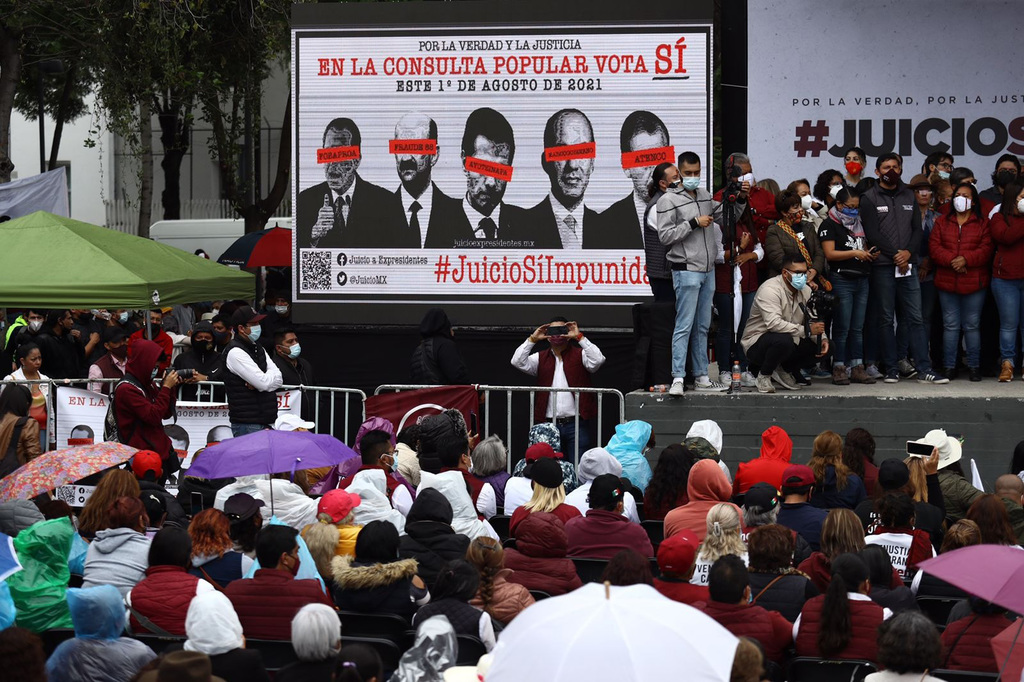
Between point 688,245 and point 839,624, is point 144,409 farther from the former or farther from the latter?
point 839,624

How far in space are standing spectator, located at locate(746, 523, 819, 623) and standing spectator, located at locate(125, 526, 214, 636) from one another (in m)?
2.77

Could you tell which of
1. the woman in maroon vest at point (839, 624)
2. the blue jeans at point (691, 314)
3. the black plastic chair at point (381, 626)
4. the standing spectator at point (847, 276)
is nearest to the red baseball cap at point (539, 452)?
the blue jeans at point (691, 314)

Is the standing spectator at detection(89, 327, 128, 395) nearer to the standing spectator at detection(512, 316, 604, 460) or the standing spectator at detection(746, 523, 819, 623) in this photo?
the standing spectator at detection(512, 316, 604, 460)

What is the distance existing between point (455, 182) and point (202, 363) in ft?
10.5

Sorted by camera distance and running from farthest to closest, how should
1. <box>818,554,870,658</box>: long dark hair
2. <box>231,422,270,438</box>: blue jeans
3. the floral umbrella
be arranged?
<box>231,422,270,438</box>: blue jeans < the floral umbrella < <box>818,554,870,658</box>: long dark hair

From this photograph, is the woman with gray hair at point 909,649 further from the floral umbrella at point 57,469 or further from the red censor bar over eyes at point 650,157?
the red censor bar over eyes at point 650,157

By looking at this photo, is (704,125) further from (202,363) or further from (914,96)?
(202,363)

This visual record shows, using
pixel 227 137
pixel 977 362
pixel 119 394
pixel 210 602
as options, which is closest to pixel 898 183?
pixel 977 362

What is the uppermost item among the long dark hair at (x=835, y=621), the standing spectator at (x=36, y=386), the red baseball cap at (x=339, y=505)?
the standing spectator at (x=36, y=386)

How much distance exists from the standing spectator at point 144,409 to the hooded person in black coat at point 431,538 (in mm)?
4647

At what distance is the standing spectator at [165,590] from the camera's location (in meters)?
7.04

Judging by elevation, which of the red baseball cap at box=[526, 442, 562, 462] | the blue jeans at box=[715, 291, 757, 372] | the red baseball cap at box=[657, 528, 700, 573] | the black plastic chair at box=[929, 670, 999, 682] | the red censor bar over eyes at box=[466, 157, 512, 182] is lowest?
the black plastic chair at box=[929, 670, 999, 682]

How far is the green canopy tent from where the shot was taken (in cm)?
1541

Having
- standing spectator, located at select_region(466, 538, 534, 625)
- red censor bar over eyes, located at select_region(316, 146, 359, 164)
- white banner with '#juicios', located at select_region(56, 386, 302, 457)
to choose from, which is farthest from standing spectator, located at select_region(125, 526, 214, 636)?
red censor bar over eyes, located at select_region(316, 146, 359, 164)
